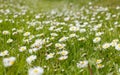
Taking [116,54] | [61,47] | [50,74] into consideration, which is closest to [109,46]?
[116,54]

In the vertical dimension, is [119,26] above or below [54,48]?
below

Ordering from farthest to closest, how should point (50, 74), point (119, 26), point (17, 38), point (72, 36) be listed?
point (119, 26)
point (17, 38)
point (72, 36)
point (50, 74)

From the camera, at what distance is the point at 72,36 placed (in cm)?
519

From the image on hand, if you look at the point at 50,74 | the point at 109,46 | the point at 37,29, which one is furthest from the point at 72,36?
the point at 50,74

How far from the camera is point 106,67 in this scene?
3725mm

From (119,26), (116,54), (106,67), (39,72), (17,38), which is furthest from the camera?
(119,26)

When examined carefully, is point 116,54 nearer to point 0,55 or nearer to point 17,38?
point 0,55

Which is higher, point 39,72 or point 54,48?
point 39,72

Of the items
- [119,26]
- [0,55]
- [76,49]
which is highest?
[0,55]

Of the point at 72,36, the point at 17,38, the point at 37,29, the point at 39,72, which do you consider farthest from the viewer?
the point at 37,29

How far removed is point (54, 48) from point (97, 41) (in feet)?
2.31

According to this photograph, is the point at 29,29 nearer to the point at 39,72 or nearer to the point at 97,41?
the point at 97,41

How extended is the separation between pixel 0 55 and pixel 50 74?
2.84ft

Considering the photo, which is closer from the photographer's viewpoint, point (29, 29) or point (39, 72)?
point (39, 72)
